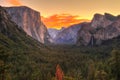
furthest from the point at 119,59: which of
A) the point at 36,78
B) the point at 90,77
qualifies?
the point at 36,78

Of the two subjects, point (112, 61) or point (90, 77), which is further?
point (90, 77)

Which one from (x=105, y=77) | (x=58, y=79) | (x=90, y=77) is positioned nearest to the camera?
(x=105, y=77)

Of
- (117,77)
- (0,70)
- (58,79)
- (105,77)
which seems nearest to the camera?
(0,70)

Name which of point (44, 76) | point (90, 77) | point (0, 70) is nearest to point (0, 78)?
point (0, 70)

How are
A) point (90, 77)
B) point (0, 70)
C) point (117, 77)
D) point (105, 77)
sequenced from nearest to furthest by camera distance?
point (0, 70) → point (117, 77) → point (105, 77) → point (90, 77)

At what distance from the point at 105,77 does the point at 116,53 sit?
1821 cm

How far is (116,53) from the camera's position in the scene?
Answer: 276ft

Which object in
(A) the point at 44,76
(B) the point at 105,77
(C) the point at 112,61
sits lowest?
(A) the point at 44,76

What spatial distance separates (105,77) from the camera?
3915 inches

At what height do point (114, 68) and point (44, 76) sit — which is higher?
point (114, 68)

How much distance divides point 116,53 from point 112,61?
287cm

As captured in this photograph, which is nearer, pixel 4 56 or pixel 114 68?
pixel 4 56

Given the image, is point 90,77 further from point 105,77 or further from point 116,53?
point 116,53

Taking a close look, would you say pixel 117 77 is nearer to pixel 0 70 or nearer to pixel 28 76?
pixel 0 70
